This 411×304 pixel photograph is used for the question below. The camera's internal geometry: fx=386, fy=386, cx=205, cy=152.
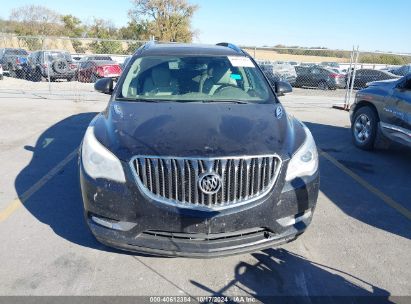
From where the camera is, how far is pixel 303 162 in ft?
10.2

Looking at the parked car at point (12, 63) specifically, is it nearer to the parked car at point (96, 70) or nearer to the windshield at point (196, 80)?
the parked car at point (96, 70)

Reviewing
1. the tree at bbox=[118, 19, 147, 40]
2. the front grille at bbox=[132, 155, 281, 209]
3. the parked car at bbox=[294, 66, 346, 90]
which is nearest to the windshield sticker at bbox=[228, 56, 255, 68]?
the front grille at bbox=[132, 155, 281, 209]

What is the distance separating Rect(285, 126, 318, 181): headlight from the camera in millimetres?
2994

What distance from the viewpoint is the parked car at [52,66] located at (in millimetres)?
20630

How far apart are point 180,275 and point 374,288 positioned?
1.51 meters

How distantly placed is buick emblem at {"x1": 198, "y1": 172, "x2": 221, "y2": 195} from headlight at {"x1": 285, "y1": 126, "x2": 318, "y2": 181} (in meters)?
0.57

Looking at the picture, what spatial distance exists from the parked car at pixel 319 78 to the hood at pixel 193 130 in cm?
1837

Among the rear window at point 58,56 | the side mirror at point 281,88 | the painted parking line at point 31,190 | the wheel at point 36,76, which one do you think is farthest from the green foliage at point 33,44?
the side mirror at point 281,88

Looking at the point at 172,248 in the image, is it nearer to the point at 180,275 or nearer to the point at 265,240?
the point at 180,275

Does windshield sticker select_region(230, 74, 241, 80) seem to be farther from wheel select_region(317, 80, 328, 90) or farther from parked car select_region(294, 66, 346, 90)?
wheel select_region(317, 80, 328, 90)

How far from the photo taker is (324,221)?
13.4 ft

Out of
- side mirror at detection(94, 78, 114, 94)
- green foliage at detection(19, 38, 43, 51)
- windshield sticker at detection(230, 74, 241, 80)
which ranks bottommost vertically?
side mirror at detection(94, 78, 114, 94)

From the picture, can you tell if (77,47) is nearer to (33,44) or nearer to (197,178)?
(33,44)

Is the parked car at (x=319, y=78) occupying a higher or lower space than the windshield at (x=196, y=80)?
lower
